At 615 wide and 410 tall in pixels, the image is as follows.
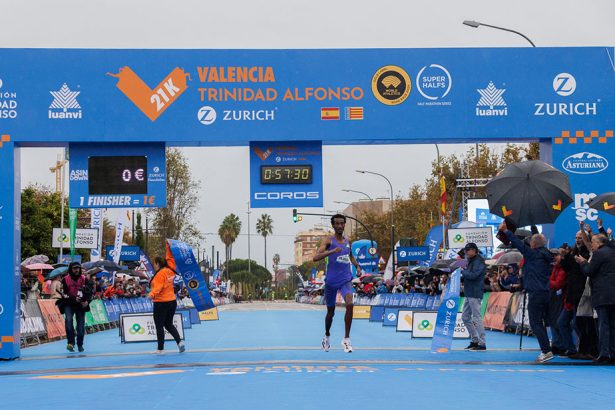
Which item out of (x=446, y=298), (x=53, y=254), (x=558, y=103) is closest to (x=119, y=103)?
(x=446, y=298)

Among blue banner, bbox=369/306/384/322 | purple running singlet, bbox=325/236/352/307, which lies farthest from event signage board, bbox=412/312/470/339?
blue banner, bbox=369/306/384/322

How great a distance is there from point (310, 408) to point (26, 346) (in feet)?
48.5

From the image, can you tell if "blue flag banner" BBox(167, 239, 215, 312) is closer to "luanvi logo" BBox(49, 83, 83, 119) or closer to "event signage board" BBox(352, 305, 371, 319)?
"luanvi logo" BBox(49, 83, 83, 119)

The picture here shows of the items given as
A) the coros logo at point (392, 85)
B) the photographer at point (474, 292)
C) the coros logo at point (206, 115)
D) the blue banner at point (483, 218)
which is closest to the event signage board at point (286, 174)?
the coros logo at point (206, 115)

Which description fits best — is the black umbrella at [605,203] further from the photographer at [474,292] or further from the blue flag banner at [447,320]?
the blue flag banner at [447,320]

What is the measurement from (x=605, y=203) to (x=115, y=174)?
8873 millimetres

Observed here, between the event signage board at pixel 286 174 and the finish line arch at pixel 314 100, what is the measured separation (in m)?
0.51

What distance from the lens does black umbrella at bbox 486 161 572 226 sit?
1614 cm

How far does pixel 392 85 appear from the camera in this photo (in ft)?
60.6

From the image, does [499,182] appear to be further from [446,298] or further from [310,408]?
[310,408]

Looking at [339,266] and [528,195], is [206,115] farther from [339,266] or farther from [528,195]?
[528,195]

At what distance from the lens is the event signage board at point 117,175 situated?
18.7 metres

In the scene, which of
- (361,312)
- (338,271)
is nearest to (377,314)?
(361,312)

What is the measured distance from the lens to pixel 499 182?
16.2 m
